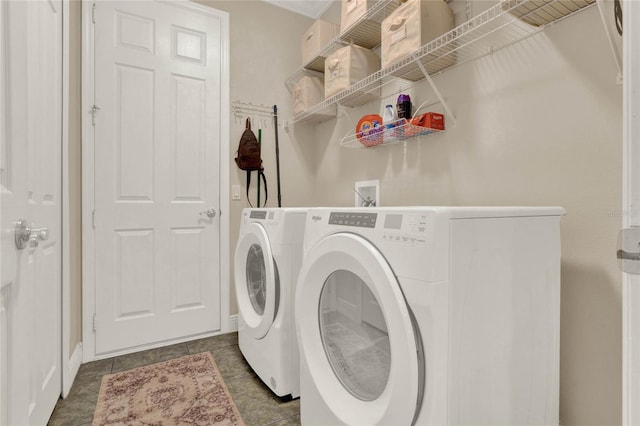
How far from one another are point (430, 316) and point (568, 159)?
90cm

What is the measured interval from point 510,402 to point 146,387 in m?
1.71

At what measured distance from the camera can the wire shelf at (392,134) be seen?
5.61 ft

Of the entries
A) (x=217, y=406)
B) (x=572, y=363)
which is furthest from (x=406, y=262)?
(x=217, y=406)

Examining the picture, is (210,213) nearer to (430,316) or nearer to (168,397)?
(168,397)

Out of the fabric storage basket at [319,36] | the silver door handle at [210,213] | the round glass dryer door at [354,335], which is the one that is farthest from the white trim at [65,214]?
the fabric storage basket at [319,36]

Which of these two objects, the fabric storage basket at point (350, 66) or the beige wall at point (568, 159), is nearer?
the beige wall at point (568, 159)

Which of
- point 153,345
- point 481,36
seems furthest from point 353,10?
point 153,345

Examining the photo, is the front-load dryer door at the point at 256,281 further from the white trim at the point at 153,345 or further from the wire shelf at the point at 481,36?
the wire shelf at the point at 481,36

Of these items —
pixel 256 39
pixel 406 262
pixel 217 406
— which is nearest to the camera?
pixel 406 262

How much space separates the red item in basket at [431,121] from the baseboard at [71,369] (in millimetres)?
2184

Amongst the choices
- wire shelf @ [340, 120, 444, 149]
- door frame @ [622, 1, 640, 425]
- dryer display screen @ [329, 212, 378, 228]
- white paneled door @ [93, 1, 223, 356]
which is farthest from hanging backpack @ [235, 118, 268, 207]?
door frame @ [622, 1, 640, 425]

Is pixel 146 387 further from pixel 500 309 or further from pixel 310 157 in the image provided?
pixel 310 157

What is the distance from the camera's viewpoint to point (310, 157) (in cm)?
286

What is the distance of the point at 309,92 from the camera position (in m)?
2.51
